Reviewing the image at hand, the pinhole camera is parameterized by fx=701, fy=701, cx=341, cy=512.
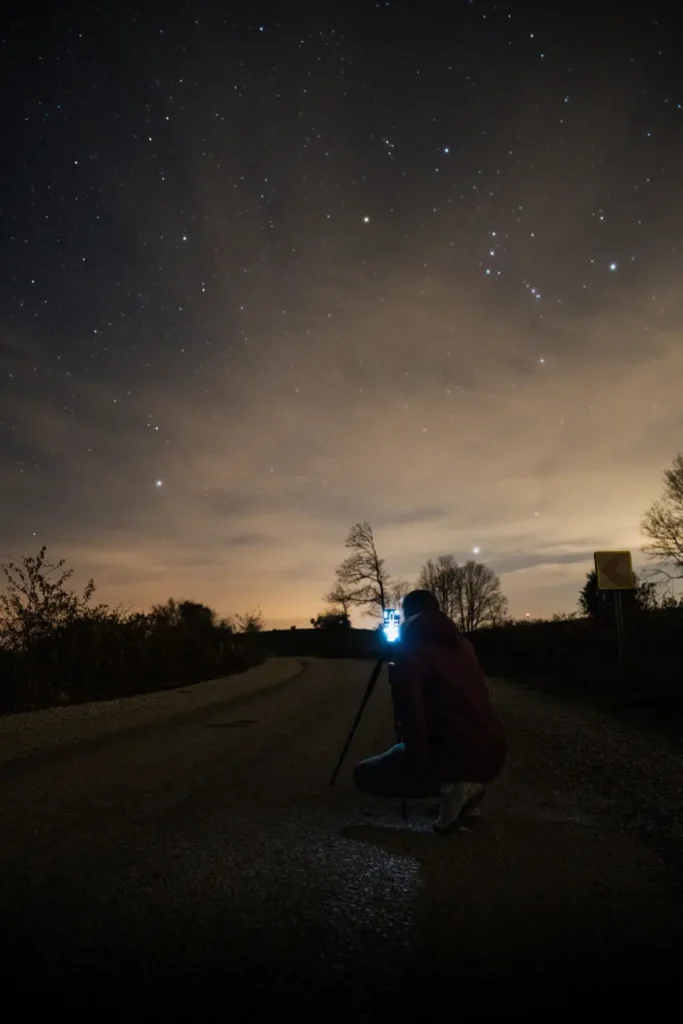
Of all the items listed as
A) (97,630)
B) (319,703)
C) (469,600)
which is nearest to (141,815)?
(319,703)

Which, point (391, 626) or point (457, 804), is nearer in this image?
point (457, 804)

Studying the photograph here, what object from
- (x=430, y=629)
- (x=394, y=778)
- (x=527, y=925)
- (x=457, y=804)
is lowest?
(x=527, y=925)

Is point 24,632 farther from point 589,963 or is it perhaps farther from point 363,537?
point 363,537

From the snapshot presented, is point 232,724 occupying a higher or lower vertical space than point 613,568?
lower

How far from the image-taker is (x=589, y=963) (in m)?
3.08

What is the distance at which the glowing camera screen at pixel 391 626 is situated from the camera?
16.3 feet

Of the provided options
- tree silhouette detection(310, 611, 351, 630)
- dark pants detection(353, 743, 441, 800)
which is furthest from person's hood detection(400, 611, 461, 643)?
tree silhouette detection(310, 611, 351, 630)

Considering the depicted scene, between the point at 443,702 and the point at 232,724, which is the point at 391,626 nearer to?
the point at 232,724

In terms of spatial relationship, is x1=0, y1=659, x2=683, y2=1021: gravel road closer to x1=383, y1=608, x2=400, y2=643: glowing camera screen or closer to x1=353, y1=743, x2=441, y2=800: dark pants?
x1=353, y1=743, x2=441, y2=800: dark pants

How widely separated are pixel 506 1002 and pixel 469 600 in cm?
8199

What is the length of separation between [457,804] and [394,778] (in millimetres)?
1153

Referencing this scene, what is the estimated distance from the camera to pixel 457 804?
16.3ft

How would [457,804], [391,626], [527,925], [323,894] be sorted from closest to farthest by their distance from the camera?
[527,925] < [323,894] < [457,804] < [391,626]

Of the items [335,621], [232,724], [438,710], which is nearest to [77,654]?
[232,724]
